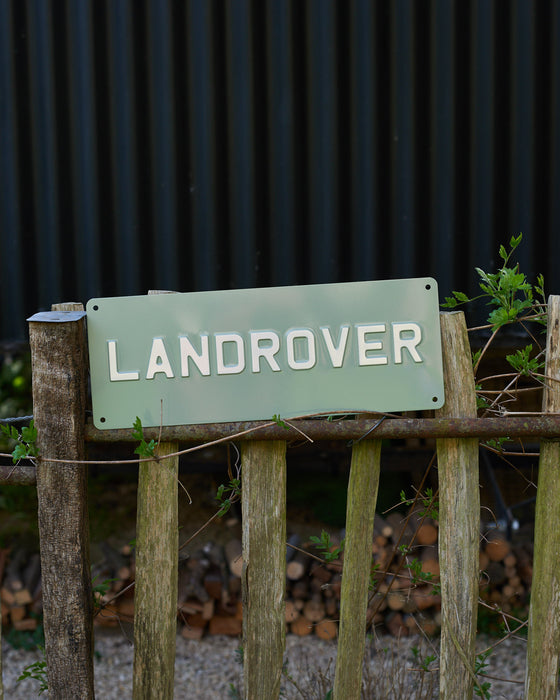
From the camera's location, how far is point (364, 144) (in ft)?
10.9

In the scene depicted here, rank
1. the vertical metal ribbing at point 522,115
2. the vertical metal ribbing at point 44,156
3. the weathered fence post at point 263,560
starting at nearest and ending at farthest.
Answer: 1. the weathered fence post at point 263,560
2. the vertical metal ribbing at point 522,115
3. the vertical metal ribbing at point 44,156

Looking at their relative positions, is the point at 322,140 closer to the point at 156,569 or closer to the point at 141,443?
the point at 141,443

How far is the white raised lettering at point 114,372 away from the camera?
1.67m

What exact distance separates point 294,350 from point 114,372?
44 centimetres

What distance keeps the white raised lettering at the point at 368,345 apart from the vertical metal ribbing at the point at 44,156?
7.14 feet

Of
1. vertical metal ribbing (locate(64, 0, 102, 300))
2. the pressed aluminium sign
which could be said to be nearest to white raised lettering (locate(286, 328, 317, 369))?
the pressed aluminium sign

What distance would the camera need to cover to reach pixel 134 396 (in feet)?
5.49

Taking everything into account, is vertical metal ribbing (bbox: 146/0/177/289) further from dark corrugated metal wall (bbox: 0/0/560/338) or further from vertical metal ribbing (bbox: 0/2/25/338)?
vertical metal ribbing (bbox: 0/2/25/338)

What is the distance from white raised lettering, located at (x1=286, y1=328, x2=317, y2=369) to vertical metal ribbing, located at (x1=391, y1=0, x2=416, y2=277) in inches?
69.7

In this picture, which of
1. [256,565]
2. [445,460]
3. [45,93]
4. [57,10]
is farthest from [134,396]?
[57,10]

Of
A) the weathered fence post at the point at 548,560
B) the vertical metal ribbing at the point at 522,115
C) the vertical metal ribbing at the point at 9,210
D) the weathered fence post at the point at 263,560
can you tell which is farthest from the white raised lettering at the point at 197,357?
the vertical metal ribbing at the point at 522,115

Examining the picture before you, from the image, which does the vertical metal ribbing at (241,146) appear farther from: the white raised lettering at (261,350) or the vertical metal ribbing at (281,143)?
the white raised lettering at (261,350)

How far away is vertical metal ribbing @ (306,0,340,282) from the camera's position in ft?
10.8

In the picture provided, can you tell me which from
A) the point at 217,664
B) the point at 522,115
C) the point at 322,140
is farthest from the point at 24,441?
the point at 522,115
